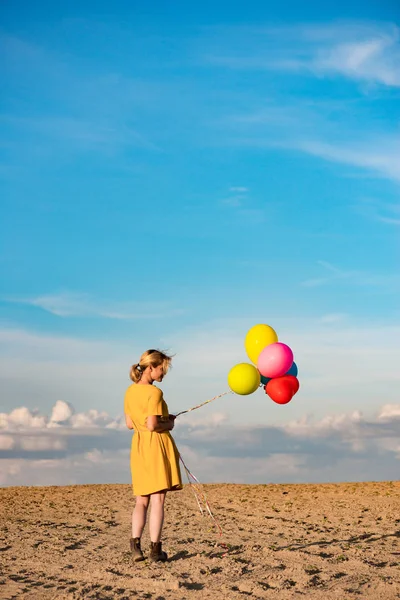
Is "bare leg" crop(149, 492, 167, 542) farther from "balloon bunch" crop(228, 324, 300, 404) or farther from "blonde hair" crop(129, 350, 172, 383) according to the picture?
"balloon bunch" crop(228, 324, 300, 404)

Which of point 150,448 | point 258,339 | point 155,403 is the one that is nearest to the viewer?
point 155,403

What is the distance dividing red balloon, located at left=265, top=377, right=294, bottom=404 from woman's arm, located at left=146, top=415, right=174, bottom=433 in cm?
199

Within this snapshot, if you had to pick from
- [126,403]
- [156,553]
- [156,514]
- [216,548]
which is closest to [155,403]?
[126,403]

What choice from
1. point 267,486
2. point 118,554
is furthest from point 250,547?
point 267,486

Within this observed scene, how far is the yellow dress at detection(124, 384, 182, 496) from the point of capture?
711 centimetres

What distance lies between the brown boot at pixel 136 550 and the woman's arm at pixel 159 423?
1.35 m

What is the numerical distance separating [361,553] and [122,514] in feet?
22.1

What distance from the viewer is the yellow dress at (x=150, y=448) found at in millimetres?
7109

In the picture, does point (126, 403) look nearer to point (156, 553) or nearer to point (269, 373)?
point (156, 553)

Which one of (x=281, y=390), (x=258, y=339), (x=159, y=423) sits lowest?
(x=159, y=423)

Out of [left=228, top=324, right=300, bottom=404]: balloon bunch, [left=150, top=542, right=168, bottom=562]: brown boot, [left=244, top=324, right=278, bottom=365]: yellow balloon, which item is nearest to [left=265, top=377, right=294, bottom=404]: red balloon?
[left=228, top=324, right=300, bottom=404]: balloon bunch

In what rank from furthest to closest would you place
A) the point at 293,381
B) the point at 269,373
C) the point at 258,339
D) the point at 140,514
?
the point at 258,339 < the point at 293,381 < the point at 269,373 < the point at 140,514

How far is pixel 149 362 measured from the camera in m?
7.15

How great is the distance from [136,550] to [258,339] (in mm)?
3164
